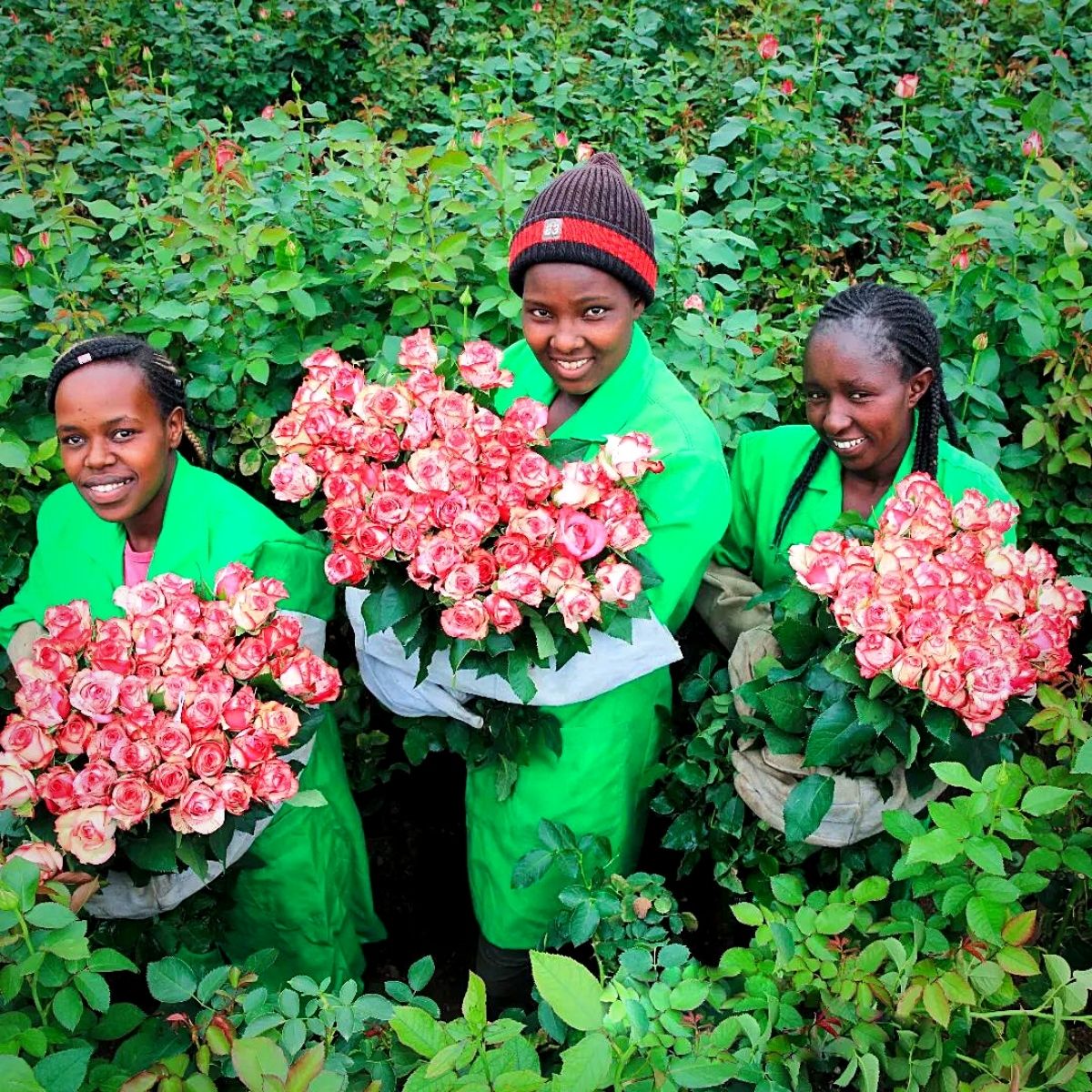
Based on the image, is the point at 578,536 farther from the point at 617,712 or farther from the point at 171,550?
the point at 171,550

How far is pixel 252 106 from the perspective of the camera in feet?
18.6

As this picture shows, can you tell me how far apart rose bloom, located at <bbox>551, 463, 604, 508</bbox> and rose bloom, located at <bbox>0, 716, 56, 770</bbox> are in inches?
36.8

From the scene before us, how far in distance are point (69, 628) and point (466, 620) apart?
0.70 metres

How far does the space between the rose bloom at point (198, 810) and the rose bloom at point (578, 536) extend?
2.29ft

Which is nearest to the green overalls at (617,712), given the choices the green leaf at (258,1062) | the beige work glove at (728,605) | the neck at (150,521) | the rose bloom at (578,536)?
the beige work glove at (728,605)

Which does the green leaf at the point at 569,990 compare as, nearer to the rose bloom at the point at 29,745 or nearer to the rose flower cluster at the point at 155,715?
the rose flower cluster at the point at 155,715

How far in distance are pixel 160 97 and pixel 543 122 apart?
1.69 metres

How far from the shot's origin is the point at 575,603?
167 centimetres

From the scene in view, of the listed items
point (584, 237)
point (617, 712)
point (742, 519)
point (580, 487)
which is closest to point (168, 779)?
point (580, 487)

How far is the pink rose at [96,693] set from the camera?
5.40 ft

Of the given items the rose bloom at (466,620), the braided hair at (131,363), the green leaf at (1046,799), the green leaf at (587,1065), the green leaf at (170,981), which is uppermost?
the braided hair at (131,363)

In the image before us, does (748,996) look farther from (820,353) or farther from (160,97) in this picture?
(160,97)

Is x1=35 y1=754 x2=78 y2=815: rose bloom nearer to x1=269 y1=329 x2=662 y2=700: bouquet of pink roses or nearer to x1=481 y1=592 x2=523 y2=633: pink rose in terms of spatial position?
x1=269 y1=329 x2=662 y2=700: bouquet of pink roses

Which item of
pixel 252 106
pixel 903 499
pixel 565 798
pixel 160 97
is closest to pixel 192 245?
pixel 160 97
